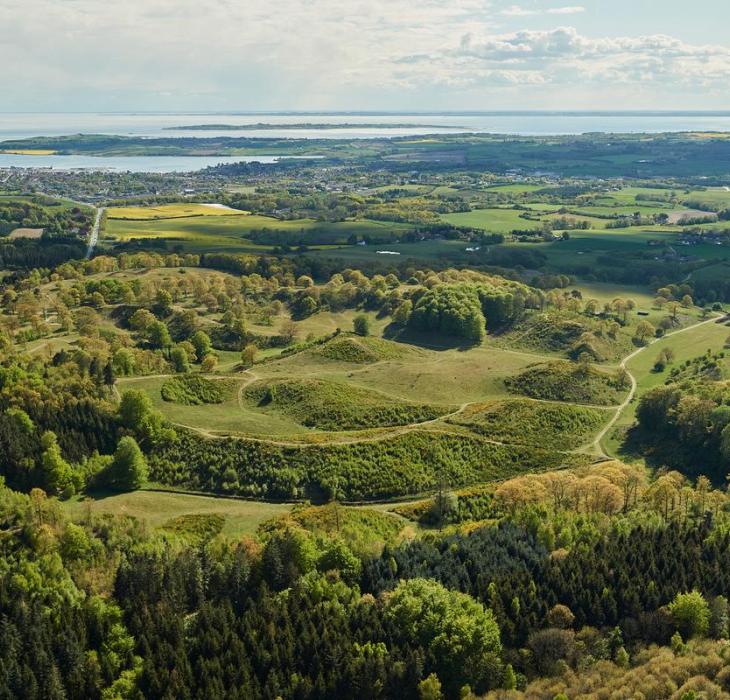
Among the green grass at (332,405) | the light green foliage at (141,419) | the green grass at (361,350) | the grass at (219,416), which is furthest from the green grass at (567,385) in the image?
the light green foliage at (141,419)

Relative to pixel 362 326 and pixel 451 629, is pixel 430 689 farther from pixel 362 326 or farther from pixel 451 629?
pixel 362 326

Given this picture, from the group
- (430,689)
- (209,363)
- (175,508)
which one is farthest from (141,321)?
(430,689)

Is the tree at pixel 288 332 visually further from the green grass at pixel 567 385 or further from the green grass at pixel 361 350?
the green grass at pixel 567 385

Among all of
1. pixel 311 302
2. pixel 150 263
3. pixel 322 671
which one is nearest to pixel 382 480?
pixel 322 671

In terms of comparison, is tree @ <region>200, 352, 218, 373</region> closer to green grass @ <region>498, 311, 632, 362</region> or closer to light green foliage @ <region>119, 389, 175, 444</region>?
light green foliage @ <region>119, 389, 175, 444</region>

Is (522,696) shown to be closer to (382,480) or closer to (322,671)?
(322,671)

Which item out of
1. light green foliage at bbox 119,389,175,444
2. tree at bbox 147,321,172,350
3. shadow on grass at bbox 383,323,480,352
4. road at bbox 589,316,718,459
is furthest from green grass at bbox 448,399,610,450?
tree at bbox 147,321,172,350
